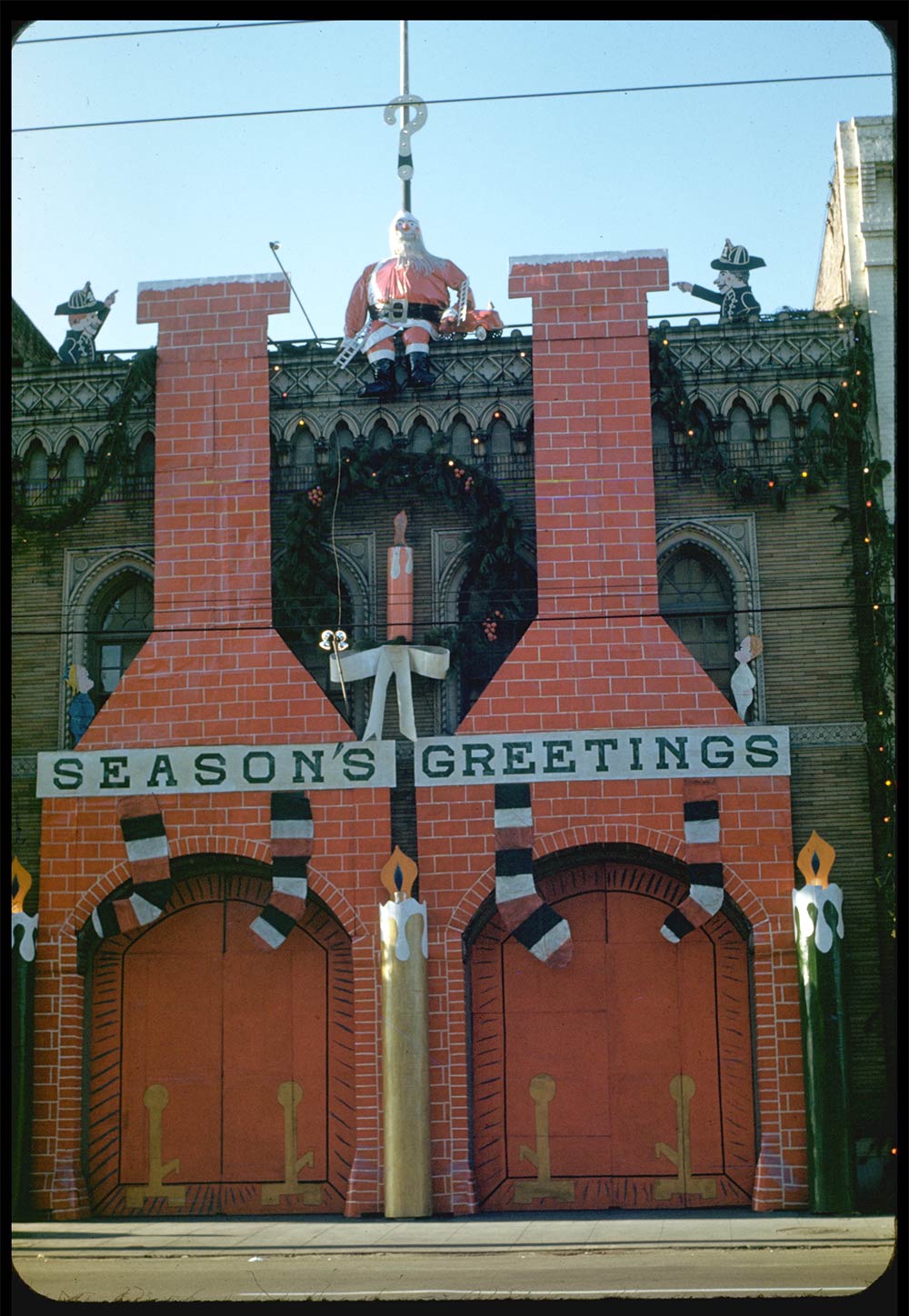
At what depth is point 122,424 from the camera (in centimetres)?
1673

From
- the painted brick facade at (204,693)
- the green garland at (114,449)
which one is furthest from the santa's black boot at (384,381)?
the green garland at (114,449)

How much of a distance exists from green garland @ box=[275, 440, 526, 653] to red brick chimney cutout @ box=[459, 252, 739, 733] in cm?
40

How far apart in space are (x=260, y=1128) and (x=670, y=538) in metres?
6.63

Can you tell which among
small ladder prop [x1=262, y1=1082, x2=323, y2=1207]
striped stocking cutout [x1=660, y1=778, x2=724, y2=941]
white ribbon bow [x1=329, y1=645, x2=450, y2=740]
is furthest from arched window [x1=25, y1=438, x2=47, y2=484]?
striped stocking cutout [x1=660, y1=778, x2=724, y2=941]

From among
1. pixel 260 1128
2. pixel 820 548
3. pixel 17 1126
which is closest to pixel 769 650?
pixel 820 548

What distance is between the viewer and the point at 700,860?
15.6 metres

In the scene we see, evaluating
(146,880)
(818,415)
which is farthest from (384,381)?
(146,880)

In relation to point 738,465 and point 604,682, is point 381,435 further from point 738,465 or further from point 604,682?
point 738,465

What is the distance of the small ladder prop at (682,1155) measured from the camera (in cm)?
1526

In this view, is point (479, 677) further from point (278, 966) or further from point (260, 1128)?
point (260, 1128)

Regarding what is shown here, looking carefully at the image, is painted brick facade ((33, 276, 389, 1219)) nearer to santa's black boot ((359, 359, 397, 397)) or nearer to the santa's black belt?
the santa's black belt

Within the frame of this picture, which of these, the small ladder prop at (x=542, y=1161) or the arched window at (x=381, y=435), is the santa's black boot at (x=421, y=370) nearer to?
the arched window at (x=381, y=435)

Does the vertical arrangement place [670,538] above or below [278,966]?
above

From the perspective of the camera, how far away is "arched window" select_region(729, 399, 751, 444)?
16.5m
